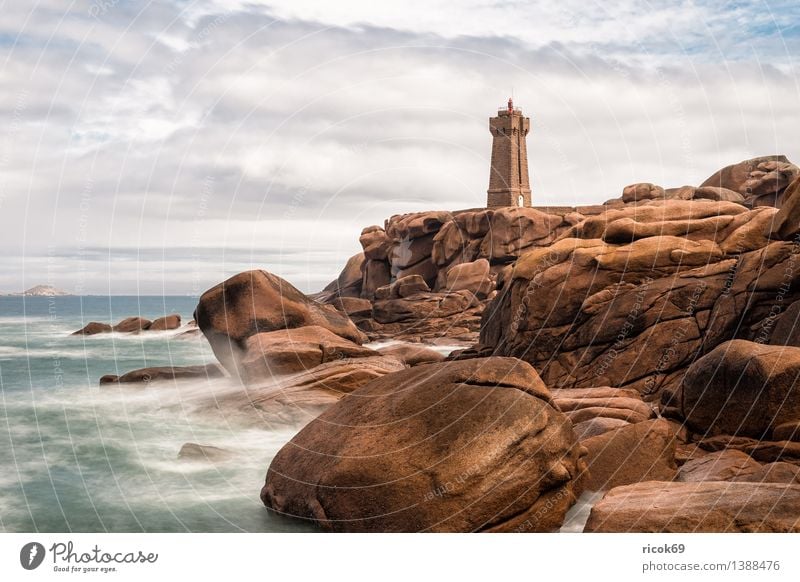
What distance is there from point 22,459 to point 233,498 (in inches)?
292

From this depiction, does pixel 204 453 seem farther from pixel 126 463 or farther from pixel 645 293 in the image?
pixel 645 293

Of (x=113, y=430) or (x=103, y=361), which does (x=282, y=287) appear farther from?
(x=103, y=361)

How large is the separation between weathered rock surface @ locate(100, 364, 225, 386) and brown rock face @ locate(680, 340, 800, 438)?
1604 centimetres

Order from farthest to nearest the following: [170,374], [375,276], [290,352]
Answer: [375,276], [170,374], [290,352]

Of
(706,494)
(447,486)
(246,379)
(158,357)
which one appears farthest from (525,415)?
(158,357)

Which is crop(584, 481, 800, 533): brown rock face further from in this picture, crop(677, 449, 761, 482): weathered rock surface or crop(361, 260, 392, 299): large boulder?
crop(361, 260, 392, 299): large boulder

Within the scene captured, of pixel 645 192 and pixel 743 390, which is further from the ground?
pixel 645 192

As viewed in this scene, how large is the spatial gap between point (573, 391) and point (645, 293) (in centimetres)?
358

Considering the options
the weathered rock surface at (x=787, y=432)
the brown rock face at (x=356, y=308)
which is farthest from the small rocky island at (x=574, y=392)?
the brown rock face at (x=356, y=308)

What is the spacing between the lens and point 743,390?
1369 cm

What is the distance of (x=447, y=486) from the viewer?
10.8 metres

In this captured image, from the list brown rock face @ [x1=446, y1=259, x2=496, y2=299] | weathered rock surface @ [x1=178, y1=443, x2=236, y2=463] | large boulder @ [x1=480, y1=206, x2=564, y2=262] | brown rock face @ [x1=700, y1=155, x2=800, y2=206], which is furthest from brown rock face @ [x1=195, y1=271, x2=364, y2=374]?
brown rock face @ [x1=700, y1=155, x2=800, y2=206]

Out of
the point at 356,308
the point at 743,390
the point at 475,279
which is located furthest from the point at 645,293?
the point at 356,308

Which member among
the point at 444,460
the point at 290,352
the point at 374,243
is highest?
the point at 444,460
